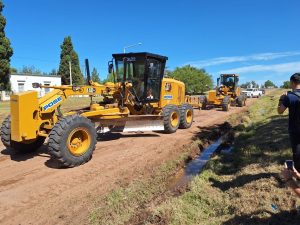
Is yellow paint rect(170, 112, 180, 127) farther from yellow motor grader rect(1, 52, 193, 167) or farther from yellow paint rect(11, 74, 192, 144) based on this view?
yellow paint rect(11, 74, 192, 144)

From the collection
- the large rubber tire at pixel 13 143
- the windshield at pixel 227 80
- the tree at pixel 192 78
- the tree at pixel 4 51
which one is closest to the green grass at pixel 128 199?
the large rubber tire at pixel 13 143

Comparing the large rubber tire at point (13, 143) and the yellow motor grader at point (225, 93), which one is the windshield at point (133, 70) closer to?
the large rubber tire at point (13, 143)

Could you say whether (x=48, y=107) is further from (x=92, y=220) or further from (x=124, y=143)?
(x=92, y=220)

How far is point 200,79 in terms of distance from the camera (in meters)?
70.9

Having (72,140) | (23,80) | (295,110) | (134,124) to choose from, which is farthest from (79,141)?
(23,80)

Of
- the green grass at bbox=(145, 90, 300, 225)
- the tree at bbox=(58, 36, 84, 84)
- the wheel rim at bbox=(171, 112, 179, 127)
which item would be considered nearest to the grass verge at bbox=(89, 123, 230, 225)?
the green grass at bbox=(145, 90, 300, 225)

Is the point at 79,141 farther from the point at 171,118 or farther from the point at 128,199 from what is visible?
the point at 171,118

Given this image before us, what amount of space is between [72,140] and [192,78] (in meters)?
62.9

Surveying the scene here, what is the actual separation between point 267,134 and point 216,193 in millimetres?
5419

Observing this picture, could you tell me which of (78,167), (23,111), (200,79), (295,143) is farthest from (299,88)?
(200,79)

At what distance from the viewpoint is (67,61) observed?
5531 centimetres

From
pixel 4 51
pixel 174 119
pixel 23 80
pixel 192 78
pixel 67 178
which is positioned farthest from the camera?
pixel 192 78

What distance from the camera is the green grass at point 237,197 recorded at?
4797 mm

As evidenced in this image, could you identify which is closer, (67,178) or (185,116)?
(67,178)
